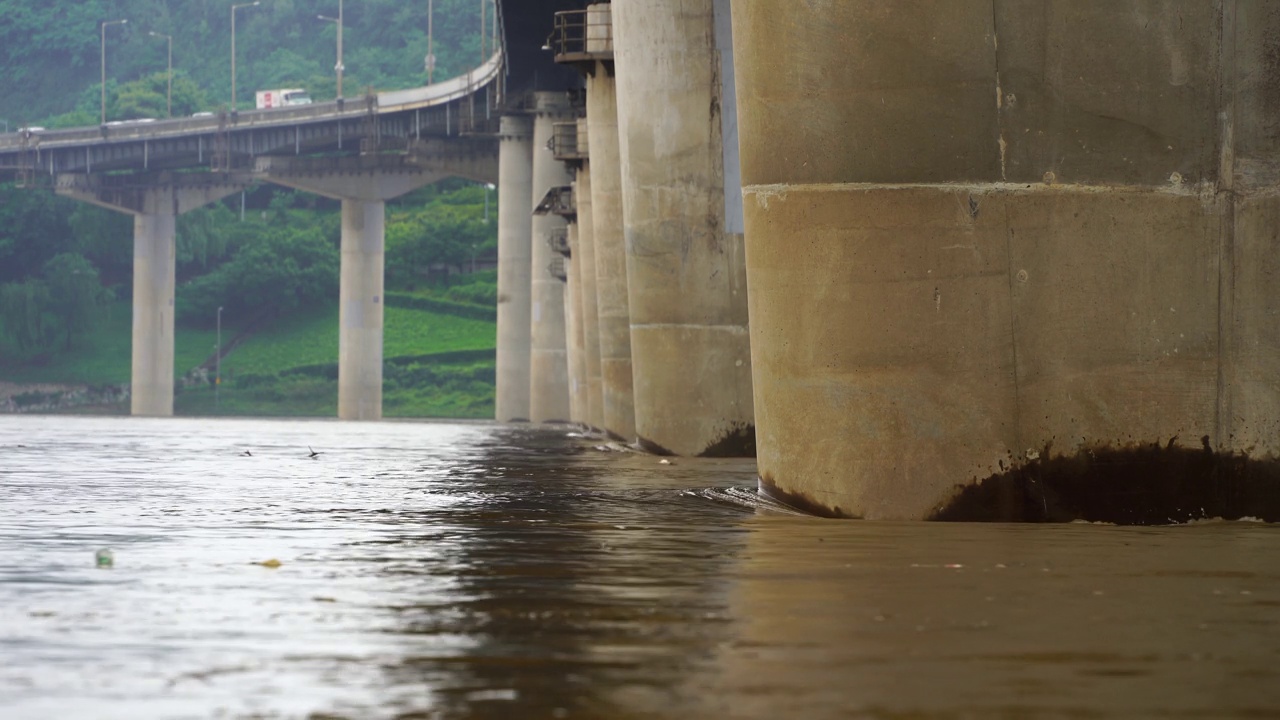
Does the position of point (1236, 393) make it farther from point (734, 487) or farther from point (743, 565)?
point (734, 487)

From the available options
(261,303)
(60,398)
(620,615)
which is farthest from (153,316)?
(620,615)

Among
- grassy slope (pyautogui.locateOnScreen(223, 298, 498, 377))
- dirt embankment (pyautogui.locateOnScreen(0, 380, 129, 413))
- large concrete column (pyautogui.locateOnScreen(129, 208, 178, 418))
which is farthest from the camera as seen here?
grassy slope (pyautogui.locateOnScreen(223, 298, 498, 377))

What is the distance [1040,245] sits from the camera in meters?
16.8

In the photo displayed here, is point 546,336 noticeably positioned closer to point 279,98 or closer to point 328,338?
point 279,98

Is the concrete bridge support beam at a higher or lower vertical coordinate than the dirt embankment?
higher

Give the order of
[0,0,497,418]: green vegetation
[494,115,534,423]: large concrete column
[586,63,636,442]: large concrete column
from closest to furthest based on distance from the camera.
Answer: [586,63,636,442]: large concrete column, [494,115,534,423]: large concrete column, [0,0,497,418]: green vegetation

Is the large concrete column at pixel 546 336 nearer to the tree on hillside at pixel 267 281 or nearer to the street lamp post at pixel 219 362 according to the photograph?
the street lamp post at pixel 219 362

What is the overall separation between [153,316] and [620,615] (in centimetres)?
11169

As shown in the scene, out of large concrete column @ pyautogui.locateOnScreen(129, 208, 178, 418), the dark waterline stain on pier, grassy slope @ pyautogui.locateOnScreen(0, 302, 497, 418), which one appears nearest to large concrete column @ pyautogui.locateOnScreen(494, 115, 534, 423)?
large concrete column @ pyautogui.locateOnScreen(129, 208, 178, 418)

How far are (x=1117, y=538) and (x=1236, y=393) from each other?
225cm

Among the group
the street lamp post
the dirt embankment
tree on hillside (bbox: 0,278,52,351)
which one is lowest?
the dirt embankment

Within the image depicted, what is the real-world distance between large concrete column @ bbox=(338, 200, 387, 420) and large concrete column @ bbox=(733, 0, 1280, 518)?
299 feet

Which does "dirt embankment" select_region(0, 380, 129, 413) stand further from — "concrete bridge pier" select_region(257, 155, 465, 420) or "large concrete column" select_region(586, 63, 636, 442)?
"large concrete column" select_region(586, 63, 636, 442)

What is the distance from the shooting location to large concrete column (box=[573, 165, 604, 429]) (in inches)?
2359
